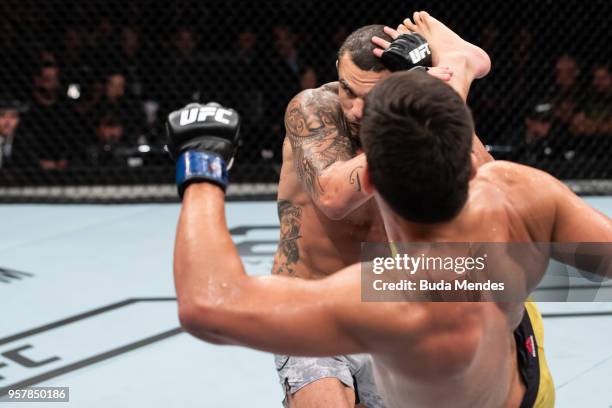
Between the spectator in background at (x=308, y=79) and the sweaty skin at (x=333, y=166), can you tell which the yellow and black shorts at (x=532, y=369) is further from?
the spectator in background at (x=308, y=79)

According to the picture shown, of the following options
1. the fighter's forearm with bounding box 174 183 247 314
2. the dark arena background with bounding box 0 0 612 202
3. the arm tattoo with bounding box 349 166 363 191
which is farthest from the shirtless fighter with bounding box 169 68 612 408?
the dark arena background with bounding box 0 0 612 202

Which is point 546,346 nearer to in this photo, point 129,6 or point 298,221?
point 298,221

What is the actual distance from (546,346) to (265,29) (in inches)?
116

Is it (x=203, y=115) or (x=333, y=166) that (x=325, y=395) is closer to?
(x=333, y=166)

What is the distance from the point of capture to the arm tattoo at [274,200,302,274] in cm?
187

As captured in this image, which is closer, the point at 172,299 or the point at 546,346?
the point at 546,346

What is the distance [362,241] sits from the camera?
181cm

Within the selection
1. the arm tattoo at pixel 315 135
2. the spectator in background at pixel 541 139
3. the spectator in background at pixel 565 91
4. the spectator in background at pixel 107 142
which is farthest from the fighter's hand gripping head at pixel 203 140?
the spectator in background at pixel 565 91

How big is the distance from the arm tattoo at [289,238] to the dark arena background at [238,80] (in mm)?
2586

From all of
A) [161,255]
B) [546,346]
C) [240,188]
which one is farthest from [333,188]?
[240,188]

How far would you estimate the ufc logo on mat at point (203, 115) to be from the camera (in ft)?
4.00

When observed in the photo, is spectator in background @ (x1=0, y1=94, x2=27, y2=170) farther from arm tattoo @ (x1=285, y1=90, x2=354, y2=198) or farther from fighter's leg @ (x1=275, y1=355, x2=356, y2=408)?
fighter's leg @ (x1=275, y1=355, x2=356, y2=408)

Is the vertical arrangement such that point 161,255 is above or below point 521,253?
above

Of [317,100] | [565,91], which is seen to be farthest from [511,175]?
[565,91]
